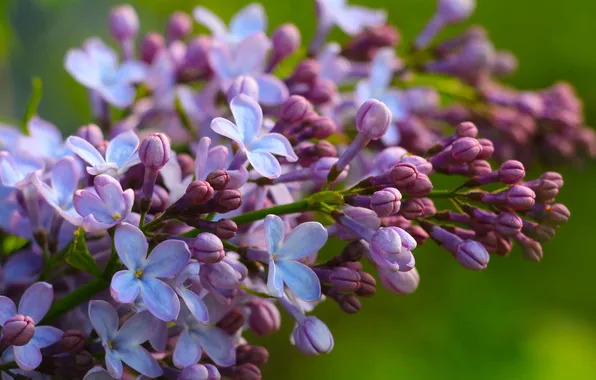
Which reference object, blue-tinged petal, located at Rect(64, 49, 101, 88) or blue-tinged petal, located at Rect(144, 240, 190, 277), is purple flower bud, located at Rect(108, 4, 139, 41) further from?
blue-tinged petal, located at Rect(144, 240, 190, 277)

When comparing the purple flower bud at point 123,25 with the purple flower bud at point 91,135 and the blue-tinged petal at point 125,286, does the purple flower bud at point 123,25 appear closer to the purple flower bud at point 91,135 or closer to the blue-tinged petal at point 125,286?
the purple flower bud at point 91,135

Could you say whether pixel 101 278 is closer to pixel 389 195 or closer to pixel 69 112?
pixel 389 195

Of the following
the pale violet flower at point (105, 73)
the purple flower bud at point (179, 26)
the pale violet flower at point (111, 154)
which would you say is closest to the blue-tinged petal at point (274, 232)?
the pale violet flower at point (111, 154)

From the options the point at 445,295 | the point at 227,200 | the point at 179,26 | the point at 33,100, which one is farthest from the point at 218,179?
the point at 445,295

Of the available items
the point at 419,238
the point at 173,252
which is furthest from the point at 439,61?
the point at 173,252

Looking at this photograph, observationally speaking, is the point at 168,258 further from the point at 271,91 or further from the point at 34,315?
the point at 271,91

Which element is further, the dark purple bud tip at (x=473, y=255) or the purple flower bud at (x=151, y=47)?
the purple flower bud at (x=151, y=47)
